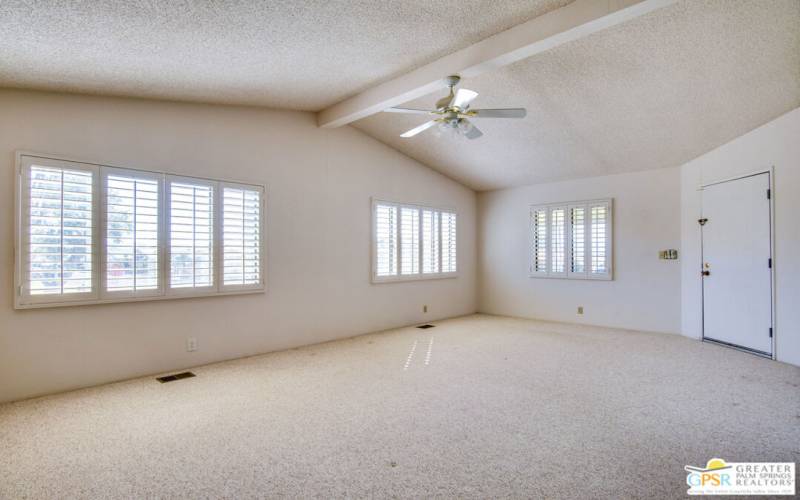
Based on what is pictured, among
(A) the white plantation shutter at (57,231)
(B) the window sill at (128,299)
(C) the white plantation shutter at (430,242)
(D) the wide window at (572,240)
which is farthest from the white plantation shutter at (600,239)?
(A) the white plantation shutter at (57,231)

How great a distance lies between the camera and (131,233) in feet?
12.1

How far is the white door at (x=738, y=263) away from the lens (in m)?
4.38

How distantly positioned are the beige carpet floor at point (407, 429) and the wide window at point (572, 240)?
2186 millimetres

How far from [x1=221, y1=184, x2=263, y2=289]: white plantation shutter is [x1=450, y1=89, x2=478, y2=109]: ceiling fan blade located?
2.47 meters

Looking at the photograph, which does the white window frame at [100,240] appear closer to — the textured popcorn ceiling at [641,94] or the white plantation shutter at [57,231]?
the white plantation shutter at [57,231]

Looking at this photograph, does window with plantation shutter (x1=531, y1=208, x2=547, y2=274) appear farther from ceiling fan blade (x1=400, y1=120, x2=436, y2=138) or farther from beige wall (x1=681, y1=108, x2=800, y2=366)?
ceiling fan blade (x1=400, y1=120, x2=436, y2=138)

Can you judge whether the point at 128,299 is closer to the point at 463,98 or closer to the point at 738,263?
the point at 463,98

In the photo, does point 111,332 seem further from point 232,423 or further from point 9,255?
point 232,423

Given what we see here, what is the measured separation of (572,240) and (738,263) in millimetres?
2199

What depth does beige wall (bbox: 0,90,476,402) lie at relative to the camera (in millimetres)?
3252

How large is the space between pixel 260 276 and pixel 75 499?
9.18 ft

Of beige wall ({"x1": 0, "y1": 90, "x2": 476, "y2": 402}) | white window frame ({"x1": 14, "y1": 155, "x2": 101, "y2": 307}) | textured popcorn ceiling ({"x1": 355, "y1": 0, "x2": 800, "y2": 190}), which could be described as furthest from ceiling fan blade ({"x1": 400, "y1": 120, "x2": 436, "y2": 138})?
white window frame ({"x1": 14, "y1": 155, "x2": 101, "y2": 307})

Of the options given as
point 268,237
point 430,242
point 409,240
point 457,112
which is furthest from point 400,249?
point 457,112

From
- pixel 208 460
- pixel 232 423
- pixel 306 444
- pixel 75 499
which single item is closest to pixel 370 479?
pixel 306 444
